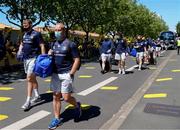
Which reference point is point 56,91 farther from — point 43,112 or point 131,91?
point 131,91

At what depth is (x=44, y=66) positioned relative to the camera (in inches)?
321

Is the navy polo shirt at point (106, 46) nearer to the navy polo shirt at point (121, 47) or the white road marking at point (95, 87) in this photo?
the navy polo shirt at point (121, 47)

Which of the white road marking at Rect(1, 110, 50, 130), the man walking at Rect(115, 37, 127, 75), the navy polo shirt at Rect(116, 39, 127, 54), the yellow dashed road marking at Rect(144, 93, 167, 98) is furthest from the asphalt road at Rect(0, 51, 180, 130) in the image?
the navy polo shirt at Rect(116, 39, 127, 54)

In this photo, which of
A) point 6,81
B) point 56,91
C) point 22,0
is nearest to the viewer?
point 56,91

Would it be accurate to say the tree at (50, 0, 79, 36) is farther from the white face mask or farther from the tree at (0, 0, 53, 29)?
the white face mask

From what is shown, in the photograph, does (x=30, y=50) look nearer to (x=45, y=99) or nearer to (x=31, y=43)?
(x=31, y=43)

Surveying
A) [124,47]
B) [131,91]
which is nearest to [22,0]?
[124,47]

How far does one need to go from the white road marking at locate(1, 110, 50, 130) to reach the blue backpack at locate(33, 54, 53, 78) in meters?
1.05

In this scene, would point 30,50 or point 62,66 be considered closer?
point 62,66

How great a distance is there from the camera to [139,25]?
75375mm

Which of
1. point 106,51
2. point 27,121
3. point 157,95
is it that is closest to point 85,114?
point 27,121

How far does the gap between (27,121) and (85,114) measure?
1.28m

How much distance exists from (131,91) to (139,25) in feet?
208

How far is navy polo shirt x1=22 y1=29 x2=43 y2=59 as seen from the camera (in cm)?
990
